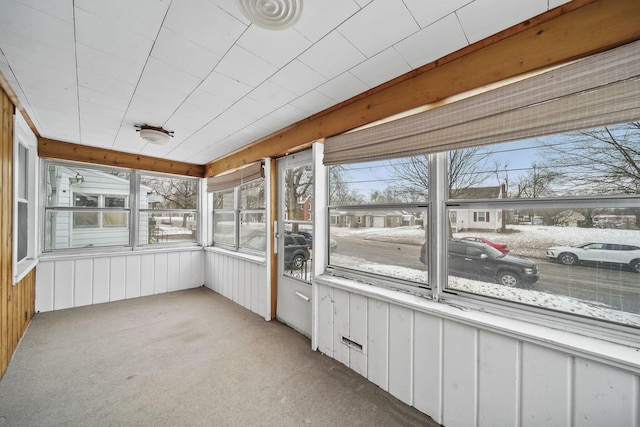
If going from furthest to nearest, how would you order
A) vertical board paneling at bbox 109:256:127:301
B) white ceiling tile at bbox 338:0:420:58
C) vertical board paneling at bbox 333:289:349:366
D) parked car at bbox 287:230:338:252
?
vertical board paneling at bbox 109:256:127:301, parked car at bbox 287:230:338:252, vertical board paneling at bbox 333:289:349:366, white ceiling tile at bbox 338:0:420:58

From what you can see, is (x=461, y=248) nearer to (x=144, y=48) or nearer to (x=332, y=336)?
(x=332, y=336)

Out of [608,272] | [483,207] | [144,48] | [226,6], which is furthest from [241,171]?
[608,272]

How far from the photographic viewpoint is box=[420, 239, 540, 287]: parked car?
1.38 metres

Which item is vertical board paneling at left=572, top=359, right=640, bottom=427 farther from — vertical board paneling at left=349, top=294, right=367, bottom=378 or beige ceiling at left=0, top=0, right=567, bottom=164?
beige ceiling at left=0, top=0, right=567, bottom=164

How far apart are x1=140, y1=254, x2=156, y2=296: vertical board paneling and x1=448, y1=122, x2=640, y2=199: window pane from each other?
14.8 ft

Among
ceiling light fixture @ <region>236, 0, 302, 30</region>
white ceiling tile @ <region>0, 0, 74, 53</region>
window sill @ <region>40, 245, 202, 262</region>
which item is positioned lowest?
window sill @ <region>40, 245, 202, 262</region>

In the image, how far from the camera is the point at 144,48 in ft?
4.59

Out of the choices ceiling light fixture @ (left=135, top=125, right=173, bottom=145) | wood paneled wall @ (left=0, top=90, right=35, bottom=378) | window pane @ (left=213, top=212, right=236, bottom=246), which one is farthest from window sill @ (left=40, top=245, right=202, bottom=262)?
ceiling light fixture @ (left=135, top=125, right=173, bottom=145)

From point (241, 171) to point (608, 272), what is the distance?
355cm

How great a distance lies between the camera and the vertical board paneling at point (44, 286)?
312 centimetres

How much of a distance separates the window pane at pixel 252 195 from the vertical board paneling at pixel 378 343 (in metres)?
2.10

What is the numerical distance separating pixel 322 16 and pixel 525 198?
147 centimetres

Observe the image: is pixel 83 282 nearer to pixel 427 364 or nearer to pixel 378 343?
pixel 378 343

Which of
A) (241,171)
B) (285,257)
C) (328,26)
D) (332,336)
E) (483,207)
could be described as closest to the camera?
(328,26)
